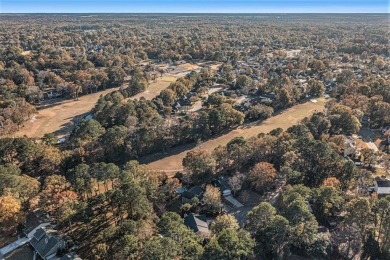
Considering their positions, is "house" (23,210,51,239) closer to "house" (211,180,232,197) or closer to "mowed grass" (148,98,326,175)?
"mowed grass" (148,98,326,175)

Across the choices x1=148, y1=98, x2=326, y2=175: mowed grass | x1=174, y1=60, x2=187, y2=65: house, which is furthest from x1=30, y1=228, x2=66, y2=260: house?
x1=174, y1=60, x2=187, y2=65: house

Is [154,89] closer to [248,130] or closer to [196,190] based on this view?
[248,130]

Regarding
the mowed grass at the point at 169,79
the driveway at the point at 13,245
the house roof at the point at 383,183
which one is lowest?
the driveway at the point at 13,245

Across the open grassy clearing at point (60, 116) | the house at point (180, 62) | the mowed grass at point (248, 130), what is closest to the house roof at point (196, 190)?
the mowed grass at point (248, 130)

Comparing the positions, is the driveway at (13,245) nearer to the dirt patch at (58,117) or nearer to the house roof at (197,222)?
the house roof at (197,222)

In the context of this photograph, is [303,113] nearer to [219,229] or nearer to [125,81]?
[219,229]

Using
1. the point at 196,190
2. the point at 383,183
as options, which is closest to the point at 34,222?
the point at 196,190
